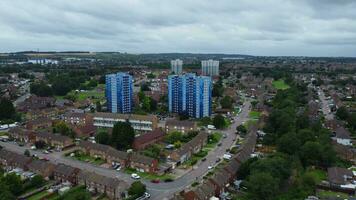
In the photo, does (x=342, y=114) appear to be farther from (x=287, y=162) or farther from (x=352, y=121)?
(x=287, y=162)

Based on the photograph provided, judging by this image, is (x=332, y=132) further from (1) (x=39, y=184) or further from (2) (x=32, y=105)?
(2) (x=32, y=105)

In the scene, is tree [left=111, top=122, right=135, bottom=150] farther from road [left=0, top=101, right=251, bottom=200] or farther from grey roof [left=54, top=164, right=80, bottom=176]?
grey roof [left=54, top=164, right=80, bottom=176]

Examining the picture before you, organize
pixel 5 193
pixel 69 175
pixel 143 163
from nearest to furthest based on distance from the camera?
pixel 5 193 < pixel 69 175 < pixel 143 163

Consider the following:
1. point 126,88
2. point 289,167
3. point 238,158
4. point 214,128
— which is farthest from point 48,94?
point 289,167

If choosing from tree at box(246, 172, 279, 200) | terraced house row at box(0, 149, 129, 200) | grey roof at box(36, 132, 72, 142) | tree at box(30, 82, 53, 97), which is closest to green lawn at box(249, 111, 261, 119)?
grey roof at box(36, 132, 72, 142)

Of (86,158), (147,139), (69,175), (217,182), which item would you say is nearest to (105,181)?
(69,175)

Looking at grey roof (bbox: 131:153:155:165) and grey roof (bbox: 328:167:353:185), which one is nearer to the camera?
grey roof (bbox: 328:167:353:185)
